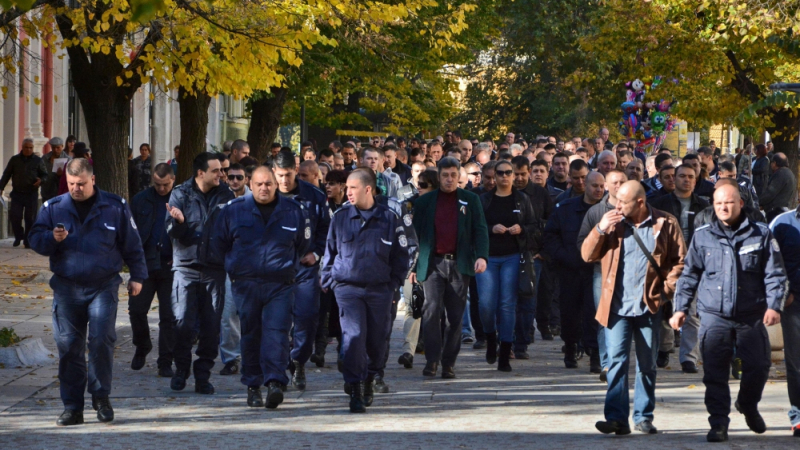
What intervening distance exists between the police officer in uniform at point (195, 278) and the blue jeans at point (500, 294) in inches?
94.8

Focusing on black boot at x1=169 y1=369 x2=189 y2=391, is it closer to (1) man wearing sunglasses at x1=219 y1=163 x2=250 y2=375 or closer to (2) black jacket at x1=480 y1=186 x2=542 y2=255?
(1) man wearing sunglasses at x1=219 y1=163 x2=250 y2=375

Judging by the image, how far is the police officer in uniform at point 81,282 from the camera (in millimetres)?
8344

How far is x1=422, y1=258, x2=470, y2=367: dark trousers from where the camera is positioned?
10391 millimetres

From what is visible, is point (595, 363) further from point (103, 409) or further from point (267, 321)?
point (103, 409)

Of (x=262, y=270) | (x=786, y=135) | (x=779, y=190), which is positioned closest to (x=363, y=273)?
(x=262, y=270)

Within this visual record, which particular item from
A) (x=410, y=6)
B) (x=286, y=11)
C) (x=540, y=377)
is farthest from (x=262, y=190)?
(x=410, y=6)

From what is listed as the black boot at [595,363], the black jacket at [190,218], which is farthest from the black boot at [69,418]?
the black boot at [595,363]

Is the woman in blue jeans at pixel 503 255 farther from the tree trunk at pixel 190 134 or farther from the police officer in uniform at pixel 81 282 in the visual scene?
the tree trunk at pixel 190 134

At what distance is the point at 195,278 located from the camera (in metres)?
9.95

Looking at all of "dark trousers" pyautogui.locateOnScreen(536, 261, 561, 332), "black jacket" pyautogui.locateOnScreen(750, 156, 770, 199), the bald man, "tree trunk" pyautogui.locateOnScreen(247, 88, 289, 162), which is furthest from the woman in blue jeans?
"black jacket" pyautogui.locateOnScreen(750, 156, 770, 199)

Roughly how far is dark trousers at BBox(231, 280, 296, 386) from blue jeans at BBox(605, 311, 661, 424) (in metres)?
2.27

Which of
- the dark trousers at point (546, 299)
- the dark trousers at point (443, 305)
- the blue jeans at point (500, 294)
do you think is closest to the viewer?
the dark trousers at point (443, 305)

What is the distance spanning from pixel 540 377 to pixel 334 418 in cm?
253

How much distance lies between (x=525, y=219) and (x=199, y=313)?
314 cm
